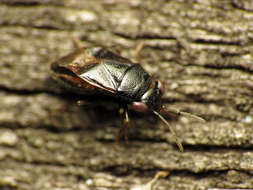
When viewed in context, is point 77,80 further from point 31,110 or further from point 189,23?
point 189,23

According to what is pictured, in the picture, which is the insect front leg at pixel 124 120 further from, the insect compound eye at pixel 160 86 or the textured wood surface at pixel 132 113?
the insect compound eye at pixel 160 86

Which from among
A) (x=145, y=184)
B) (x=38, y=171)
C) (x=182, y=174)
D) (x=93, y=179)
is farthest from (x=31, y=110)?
(x=182, y=174)

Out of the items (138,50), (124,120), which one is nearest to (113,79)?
(124,120)

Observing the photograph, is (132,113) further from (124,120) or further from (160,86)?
(160,86)

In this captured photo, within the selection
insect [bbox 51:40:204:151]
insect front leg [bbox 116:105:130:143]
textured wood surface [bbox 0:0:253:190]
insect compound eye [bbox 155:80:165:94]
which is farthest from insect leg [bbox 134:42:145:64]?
insect front leg [bbox 116:105:130:143]

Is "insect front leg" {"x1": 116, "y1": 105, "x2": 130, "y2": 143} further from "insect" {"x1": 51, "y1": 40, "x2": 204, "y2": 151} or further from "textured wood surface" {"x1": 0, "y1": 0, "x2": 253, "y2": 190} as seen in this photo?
"textured wood surface" {"x1": 0, "y1": 0, "x2": 253, "y2": 190}

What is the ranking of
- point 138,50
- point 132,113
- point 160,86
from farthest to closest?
point 138,50 < point 132,113 < point 160,86
